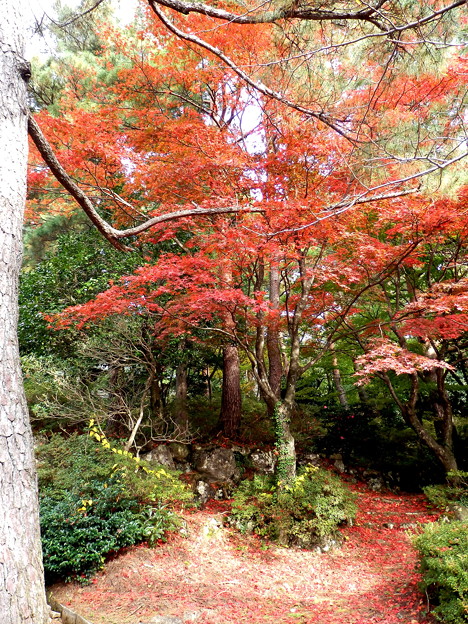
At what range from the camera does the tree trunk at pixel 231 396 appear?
7727mm

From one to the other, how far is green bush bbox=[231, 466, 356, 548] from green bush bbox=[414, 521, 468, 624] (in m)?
1.87

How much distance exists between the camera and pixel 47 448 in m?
5.70

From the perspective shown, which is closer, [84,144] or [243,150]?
[243,150]

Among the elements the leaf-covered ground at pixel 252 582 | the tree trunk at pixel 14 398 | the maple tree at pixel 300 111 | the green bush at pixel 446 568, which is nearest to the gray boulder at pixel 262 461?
the leaf-covered ground at pixel 252 582

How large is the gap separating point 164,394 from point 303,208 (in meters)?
4.97

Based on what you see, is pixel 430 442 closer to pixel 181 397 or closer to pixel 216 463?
pixel 216 463

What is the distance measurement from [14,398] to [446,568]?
3.27 metres

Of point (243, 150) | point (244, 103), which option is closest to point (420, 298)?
point (243, 150)

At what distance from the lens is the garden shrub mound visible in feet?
14.4

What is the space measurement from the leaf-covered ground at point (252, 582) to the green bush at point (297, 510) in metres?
0.17

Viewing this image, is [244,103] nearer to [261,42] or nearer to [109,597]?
[261,42]

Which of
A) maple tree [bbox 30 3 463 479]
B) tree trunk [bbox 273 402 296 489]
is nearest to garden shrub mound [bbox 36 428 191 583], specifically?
tree trunk [bbox 273 402 296 489]

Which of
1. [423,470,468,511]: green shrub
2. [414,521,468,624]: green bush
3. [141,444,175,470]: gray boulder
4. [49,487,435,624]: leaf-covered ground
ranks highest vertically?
[141,444,175,470]: gray boulder

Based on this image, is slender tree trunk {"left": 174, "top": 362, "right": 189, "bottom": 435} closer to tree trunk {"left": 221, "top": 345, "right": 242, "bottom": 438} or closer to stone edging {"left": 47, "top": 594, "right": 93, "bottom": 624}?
tree trunk {"left": 221, "top": 345, "right": 242, "bottom": 438}
